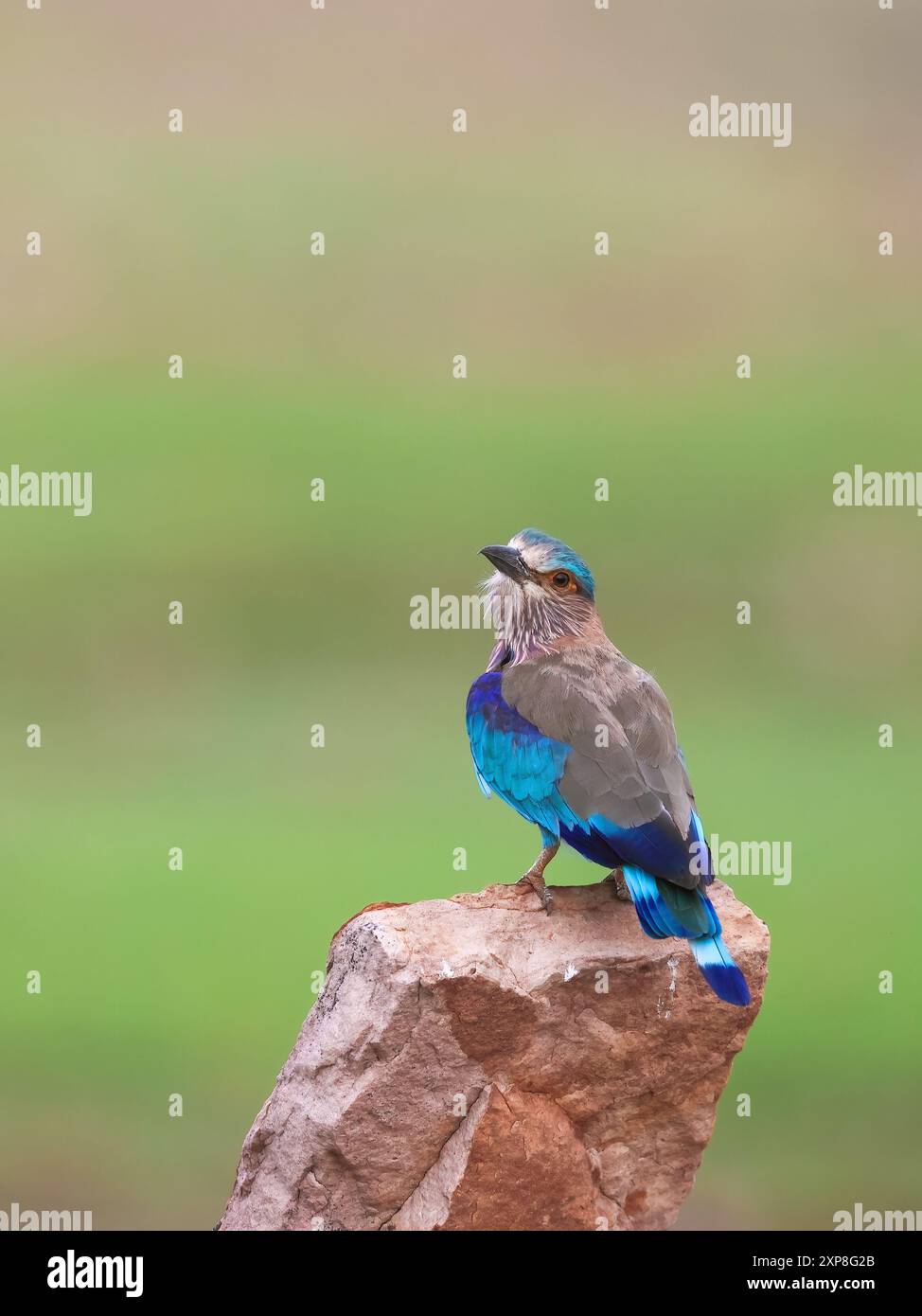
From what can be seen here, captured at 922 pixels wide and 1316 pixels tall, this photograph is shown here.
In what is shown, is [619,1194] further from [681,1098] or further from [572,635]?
[572,635]

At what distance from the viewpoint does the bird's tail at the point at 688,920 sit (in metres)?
6.91

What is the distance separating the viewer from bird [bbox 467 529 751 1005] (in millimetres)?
7012

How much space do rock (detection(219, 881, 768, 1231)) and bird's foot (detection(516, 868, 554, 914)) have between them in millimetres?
42

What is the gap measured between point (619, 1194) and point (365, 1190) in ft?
3.80

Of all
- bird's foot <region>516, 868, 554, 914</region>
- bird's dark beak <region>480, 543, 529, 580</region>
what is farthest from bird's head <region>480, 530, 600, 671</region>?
bird's foot <region>516, 868, 554, 914</region>

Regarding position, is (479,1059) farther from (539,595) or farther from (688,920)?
(539,595)

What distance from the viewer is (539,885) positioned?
7609 millimetres

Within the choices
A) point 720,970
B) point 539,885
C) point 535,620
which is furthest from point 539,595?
point 720,970

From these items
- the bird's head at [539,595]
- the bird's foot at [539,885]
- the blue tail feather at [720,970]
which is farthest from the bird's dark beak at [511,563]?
the blue tail feather at [720,970]

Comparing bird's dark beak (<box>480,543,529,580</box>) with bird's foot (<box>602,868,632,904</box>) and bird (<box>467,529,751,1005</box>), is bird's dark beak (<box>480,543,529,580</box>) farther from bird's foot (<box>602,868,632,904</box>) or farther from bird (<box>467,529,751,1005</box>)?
bird's foot (<box>602,868,632,904</box>)

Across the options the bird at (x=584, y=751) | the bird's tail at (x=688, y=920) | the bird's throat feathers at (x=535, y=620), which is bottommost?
the bird's tail at (x=688, y=920)

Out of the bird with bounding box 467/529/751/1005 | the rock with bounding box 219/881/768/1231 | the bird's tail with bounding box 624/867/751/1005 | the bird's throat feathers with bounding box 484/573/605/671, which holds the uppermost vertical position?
the bird's throat feathers with bounding box 484/573/605/671

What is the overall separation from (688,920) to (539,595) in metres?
1.72

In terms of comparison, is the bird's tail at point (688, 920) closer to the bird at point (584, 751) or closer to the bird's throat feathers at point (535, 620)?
the bird at point (584, 751)
